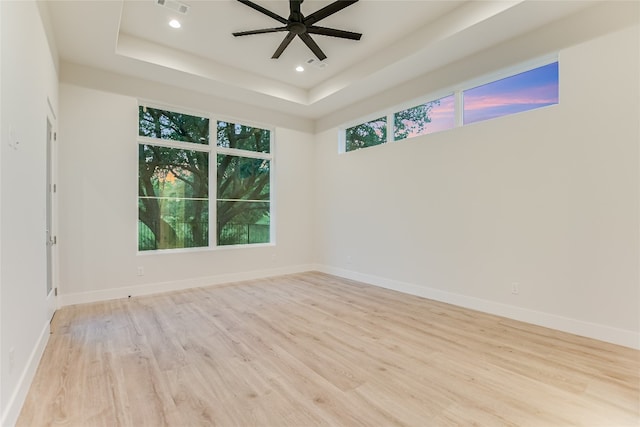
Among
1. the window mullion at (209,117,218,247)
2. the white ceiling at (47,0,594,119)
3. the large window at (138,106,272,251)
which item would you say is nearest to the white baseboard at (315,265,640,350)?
the large window at (138,106,272,251)

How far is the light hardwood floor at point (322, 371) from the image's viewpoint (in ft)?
6.05

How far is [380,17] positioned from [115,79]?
377cm

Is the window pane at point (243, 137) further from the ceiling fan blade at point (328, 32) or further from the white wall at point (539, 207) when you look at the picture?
the ceiling fan blade at point (328, 32)

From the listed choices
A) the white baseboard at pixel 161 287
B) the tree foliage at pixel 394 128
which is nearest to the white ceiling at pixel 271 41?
the tree foliage at pixel 394 128

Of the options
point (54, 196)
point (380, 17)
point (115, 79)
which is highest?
point (380, 17)

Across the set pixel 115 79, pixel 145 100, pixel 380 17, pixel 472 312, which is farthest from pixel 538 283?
pixel 115 79

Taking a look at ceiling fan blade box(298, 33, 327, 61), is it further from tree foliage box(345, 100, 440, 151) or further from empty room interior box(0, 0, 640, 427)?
tree foliage box(345, 100, 440, 151)

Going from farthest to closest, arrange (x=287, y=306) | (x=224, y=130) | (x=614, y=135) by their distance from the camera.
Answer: (x=224, y=130) → (x=287, y=306) → (x=614, y=135)

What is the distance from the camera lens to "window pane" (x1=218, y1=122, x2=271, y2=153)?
18.1 ft

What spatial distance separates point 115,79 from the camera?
14.5 ft

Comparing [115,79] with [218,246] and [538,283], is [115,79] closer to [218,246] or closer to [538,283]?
[218,246]

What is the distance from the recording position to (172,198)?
496cm

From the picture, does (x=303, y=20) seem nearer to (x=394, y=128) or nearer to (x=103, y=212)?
(x=394, y=128)

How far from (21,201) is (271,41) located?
332cm
